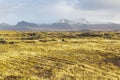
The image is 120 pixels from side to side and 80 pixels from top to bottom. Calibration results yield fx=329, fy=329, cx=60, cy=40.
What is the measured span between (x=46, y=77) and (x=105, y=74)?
8032 millimetres

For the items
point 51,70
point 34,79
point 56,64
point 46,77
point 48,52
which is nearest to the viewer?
point 34,79

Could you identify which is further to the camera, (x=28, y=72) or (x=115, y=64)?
(x=115, y=64)

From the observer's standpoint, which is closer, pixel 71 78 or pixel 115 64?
pixel 71 78

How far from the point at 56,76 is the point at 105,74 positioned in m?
6.72

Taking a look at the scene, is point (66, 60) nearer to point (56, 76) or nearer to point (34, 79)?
point (56, 76)

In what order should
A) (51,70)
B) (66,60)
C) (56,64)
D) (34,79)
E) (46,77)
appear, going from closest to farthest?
(34,79)
(46,77)
(51,70)
(56,64)
(66,60)

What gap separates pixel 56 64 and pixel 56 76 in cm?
574

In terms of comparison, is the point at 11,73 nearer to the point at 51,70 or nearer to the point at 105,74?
the point at 51,70

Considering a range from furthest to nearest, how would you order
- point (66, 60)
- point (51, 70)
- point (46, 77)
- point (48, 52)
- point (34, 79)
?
point (48, 52)
point (66, 60)
point (51, 70)
point (46, 77)
point (34, 79)

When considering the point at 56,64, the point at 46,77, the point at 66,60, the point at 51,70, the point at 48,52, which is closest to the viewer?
the point at 46,77

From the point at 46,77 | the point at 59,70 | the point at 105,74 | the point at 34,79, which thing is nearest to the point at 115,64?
the point at 105,74

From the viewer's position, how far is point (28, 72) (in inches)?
1549

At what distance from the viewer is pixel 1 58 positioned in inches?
1759

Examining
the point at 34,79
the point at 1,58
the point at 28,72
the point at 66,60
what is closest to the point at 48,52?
the point at 66,60
